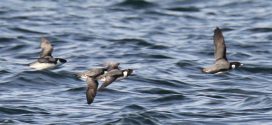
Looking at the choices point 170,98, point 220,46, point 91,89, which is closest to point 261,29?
point 170,98

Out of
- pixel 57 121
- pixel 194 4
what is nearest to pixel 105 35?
pixel 194 4

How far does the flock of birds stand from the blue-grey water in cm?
72

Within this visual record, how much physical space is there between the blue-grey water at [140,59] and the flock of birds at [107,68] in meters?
0.72

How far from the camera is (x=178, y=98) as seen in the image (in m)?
21.2

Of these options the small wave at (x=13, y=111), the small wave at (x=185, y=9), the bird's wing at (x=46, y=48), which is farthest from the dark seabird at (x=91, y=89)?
the small wave at (x=185, y=9)

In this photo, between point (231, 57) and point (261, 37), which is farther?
point (261, 37)

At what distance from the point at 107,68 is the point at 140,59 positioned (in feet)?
21.7

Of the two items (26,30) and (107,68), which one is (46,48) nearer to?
(107,68)

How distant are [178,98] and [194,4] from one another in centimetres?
1371

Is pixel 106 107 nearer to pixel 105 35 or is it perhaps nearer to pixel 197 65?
pixel 197 65

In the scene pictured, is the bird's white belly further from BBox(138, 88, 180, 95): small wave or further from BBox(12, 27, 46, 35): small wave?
BBox(12, 27, 46, 35): small wave

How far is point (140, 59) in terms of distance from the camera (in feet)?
84.4

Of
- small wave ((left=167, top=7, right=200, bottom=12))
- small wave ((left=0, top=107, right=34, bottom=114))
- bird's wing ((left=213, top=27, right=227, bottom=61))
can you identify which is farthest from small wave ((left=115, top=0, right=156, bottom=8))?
small wave ((left=0, top=107, right=34, bottom=114))

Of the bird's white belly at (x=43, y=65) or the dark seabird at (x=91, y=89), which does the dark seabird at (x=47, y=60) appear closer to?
the bird's white belly at (x=43, y=65)
